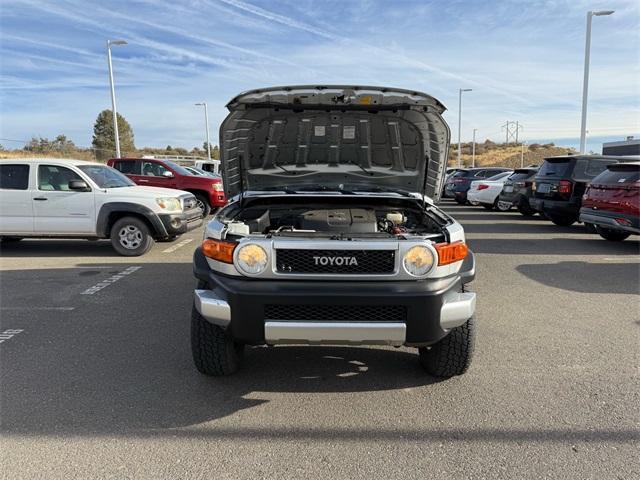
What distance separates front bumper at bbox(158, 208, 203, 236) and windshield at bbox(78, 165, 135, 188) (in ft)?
3.89

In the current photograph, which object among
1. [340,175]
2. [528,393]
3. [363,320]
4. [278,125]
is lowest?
[528,393]

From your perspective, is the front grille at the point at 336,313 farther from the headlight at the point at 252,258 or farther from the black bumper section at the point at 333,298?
the headlight at the point at 252,258

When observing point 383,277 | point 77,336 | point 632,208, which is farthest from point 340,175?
point 632,208

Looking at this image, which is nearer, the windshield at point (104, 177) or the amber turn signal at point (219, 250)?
the amber turn signal at point (219, 250)

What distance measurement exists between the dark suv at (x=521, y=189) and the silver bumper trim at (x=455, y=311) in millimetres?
11710

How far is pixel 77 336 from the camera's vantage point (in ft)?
14.8

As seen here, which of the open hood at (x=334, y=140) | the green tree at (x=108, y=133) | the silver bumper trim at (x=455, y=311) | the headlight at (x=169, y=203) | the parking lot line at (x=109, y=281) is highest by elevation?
the green tree at (x=108, y=133)

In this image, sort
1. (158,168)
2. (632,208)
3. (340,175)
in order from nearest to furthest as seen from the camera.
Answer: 1. (340,175)
2. (632,208)
3. (158,168)

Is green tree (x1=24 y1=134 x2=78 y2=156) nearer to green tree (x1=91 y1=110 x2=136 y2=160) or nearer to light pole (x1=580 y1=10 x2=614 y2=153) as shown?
green tree (x1=91 y1=110 x2=136 y2=160)

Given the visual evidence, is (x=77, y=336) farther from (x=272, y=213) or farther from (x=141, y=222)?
(x=141, y=222)

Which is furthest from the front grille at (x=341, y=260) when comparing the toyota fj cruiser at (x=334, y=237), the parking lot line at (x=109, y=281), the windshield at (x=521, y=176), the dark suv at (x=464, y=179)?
the dark suv at (x=464, y=179)

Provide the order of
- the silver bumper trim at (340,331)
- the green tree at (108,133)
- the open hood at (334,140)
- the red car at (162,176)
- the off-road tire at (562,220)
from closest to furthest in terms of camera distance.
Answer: the silver bumper trim at (340,331), the open hood at (334,140), the off-road tire at (562,220), the red car at (162,176), the green tree at (108,133)

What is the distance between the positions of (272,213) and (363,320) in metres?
1.70

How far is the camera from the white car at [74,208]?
8234mm
